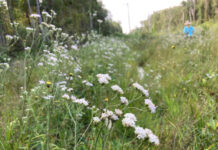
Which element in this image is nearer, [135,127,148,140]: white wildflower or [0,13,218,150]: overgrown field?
[135,127,148,140]: white wildflower

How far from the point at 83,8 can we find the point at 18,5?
27.2 feet

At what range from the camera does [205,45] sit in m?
3.73

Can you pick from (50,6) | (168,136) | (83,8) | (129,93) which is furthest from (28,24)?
(83,8)

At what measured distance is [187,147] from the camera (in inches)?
52.1

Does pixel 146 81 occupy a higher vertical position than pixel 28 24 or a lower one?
lower

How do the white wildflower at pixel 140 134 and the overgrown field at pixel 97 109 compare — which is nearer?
the white wildflower at pixel 140 134

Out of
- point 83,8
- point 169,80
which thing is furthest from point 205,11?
point 83,8

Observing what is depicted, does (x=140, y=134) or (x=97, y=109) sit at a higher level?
(x=97, y=109)

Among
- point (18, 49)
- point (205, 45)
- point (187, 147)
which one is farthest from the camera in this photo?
point (18, 49)

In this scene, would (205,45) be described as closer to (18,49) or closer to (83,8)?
(18,49)

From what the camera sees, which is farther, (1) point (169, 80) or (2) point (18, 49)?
(2) point (18, 49)

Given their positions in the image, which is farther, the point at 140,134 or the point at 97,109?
the point at 97,109

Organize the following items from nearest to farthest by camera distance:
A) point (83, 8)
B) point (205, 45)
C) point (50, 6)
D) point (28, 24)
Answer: point (205, 45)
point (28, 24)
point (50, 6)
point (83, 8)

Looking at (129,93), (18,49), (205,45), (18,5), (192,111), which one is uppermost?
(18,5)
